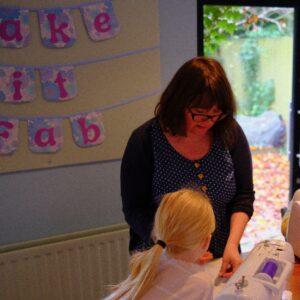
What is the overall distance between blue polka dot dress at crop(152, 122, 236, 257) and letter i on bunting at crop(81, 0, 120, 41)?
0.80 m

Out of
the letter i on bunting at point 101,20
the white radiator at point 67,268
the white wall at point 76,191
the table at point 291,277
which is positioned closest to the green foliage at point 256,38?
the white wall at point 76,191

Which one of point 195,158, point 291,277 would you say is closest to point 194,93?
point 195,158

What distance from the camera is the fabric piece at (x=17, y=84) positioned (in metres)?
1.76

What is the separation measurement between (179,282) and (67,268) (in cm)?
116

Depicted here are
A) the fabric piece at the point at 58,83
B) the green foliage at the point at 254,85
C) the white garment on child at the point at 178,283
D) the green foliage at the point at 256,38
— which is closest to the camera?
the white garment on child at the point at 178,283

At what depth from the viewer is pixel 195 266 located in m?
0.96

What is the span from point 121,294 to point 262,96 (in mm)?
3927

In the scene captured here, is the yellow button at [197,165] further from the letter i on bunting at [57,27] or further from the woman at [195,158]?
the letter i on bunting at [57,27]

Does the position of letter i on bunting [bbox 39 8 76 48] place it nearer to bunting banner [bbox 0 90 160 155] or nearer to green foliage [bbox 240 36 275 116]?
bunting banner [bbox 0 90 160 155]

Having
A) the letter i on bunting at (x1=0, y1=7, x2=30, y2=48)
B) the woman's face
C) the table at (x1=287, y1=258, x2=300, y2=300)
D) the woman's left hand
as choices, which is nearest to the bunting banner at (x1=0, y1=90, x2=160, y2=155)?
the letter i on bunting at (x1=0, y1=7, x2=30, y2=48)

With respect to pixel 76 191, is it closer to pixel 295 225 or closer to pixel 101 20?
pixel 101 20

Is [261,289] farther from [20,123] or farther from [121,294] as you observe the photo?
[20,123]

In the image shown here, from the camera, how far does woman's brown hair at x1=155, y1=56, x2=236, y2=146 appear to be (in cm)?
119

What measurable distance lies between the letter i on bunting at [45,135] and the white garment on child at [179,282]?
3.65 feet
